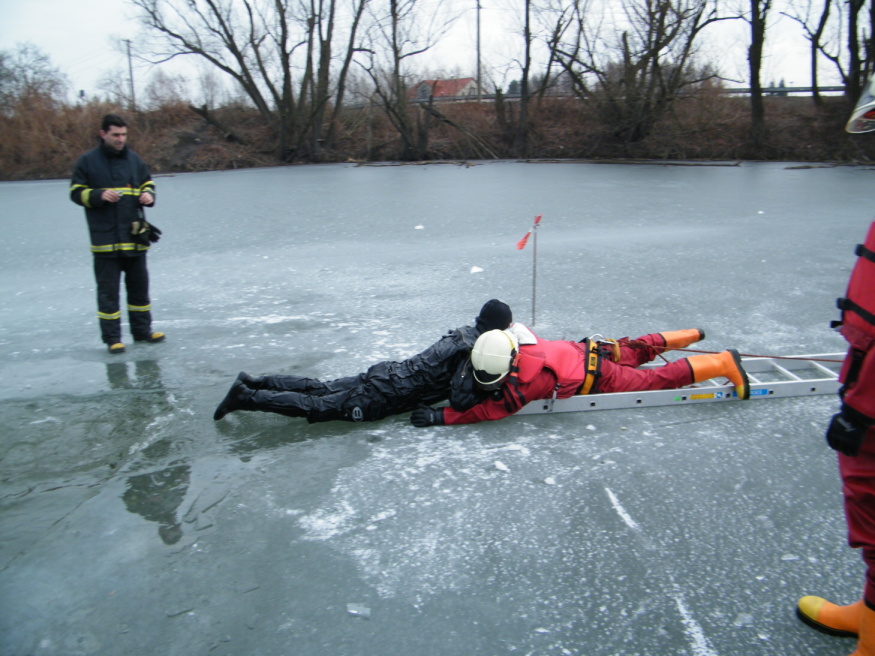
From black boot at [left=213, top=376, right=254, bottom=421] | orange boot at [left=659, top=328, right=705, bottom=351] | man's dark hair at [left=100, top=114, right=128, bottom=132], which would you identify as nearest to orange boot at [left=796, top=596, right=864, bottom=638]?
orange boot at [left=659, top=328, right=705, bottom=351]

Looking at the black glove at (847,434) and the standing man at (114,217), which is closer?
the black glove at (847,434)

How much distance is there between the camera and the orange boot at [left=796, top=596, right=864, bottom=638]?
6.72 ft

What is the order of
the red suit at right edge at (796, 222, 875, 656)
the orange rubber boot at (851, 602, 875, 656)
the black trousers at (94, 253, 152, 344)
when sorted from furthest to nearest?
the black trousers at (94, 253, 152, 344) → the orange rubber boot at (851, 602, 875, 656) → the red suit at right edge at (796, 222, 875, 656)

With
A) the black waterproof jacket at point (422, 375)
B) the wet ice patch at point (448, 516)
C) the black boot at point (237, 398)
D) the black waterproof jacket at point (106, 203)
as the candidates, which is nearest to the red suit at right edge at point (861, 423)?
the wet ice patch at point (448, 516)

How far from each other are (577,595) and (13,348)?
4.64 m

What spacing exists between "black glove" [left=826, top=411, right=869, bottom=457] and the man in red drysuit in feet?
5.71

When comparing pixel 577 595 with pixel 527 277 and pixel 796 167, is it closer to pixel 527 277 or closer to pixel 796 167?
pixel 527 277

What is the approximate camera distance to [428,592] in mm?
2301

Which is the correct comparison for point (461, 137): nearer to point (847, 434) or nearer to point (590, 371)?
point (590, 371)

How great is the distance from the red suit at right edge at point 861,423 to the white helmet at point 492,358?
5.59 ft

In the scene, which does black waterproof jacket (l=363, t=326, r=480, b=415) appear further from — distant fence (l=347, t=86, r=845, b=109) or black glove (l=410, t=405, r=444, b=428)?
distant fence (l=347, t=86, r=845, b=109)

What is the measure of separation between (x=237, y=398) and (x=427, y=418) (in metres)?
1.04

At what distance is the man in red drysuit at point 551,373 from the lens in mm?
3410

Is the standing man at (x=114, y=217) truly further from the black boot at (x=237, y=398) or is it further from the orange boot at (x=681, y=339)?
the orange boot at (x=681, y=339)
